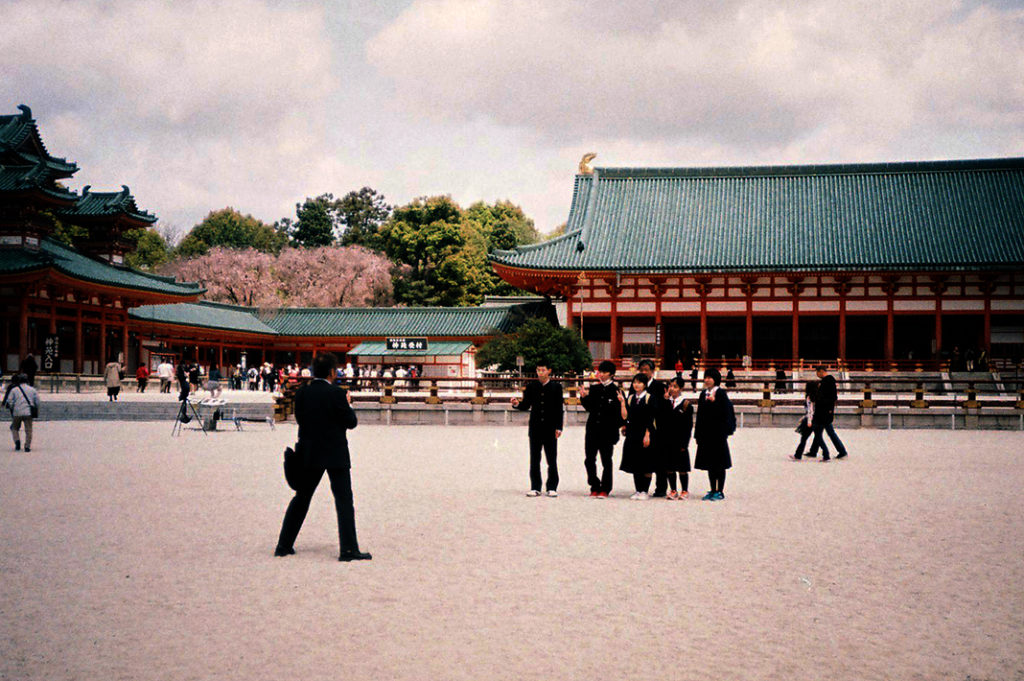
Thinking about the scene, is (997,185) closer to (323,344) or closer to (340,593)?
(323,344)

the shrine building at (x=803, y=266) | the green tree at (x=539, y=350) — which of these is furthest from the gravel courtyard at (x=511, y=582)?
the shrine building at (x=803, y=266)

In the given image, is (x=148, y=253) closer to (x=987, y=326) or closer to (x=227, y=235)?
(x=227, y=235)

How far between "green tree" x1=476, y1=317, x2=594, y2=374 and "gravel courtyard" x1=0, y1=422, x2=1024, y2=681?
Result: 17.7 meters

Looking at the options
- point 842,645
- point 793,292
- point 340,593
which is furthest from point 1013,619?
point 793,292

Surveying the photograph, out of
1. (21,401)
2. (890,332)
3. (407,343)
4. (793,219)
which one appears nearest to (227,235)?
(407,343)

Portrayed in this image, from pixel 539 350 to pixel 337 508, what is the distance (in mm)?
23446

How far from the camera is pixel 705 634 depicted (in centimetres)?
554

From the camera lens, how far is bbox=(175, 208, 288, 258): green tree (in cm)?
8056

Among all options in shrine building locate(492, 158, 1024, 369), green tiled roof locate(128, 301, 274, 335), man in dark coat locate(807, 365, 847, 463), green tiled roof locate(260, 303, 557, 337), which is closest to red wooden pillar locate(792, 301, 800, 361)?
shrine building locate(492, 158, 1024, 369)

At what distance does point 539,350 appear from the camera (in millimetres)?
30953

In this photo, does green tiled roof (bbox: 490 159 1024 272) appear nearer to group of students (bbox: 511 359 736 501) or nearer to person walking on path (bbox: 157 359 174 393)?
person walking on path (bbox: 157 359 174 393)

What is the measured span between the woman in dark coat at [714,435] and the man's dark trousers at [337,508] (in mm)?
5186

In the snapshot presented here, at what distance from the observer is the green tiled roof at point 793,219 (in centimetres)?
3925

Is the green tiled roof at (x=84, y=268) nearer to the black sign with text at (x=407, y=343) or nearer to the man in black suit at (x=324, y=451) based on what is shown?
the black sign with text at (x=407, y=343)
